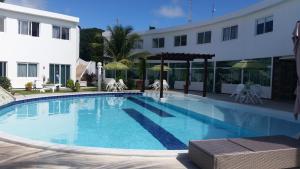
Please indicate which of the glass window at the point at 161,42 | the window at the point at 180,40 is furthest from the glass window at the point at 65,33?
the window at the point at 180,40

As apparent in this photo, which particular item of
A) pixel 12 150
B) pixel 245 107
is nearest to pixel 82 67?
pixel 245 107

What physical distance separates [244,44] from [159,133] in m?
13.9

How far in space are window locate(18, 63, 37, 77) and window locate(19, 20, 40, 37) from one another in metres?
2.34

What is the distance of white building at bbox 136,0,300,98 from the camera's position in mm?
18656

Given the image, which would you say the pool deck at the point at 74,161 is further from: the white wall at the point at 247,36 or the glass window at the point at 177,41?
the glass window at the point at 177,41

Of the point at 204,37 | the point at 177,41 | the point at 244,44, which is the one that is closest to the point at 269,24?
the point at 244,44

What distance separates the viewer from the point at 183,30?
29703 millimetres

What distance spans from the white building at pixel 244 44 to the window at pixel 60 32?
9.06 meters

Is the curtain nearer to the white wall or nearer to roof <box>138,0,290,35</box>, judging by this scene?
the white wall

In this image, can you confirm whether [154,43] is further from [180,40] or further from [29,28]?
[29,28]

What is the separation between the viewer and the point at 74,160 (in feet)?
20.2

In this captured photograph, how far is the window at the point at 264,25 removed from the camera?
1988cm

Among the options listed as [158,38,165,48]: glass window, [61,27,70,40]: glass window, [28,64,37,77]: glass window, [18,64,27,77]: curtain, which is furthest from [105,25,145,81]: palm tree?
[18,64,27,77]: curtain

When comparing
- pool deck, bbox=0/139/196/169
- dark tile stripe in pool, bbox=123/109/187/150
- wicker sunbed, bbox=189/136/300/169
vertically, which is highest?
wicker sunbed, bbox=189/136/300/169
